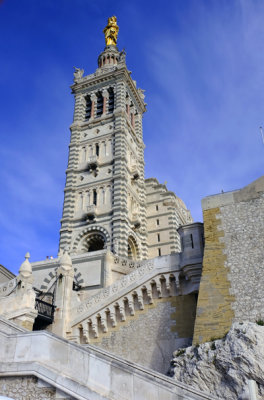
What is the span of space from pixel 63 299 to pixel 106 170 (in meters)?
17.4

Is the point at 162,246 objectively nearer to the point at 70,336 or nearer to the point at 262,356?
the point at 70,336

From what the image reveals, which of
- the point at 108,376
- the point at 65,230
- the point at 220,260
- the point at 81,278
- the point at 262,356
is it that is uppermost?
the point at 65,230

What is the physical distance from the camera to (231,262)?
1412 centimetres

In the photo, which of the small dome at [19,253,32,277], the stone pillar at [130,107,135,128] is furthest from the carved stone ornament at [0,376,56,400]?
the stone pillar at [130,107,135,128]

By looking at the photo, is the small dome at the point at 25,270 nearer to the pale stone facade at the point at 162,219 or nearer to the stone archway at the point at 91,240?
the stone archway at the point at 91,240

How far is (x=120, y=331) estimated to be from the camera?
1616cm

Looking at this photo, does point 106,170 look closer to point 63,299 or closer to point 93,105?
point 93,105

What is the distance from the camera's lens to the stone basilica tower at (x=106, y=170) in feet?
99.5

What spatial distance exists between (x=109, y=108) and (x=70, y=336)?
2636 cm

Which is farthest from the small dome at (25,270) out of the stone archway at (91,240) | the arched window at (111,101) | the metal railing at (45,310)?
the arched window at (111,101)

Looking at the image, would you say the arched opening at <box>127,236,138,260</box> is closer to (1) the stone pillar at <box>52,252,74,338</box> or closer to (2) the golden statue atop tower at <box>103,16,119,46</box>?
(1) the stone pillar at <box>52,252,74,338</box>

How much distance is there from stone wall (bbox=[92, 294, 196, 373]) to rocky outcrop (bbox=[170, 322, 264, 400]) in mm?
2270

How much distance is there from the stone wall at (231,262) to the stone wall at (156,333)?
1.93m

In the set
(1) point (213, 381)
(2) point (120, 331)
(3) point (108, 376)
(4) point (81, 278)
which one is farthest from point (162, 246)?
(3) point (108, 376)
